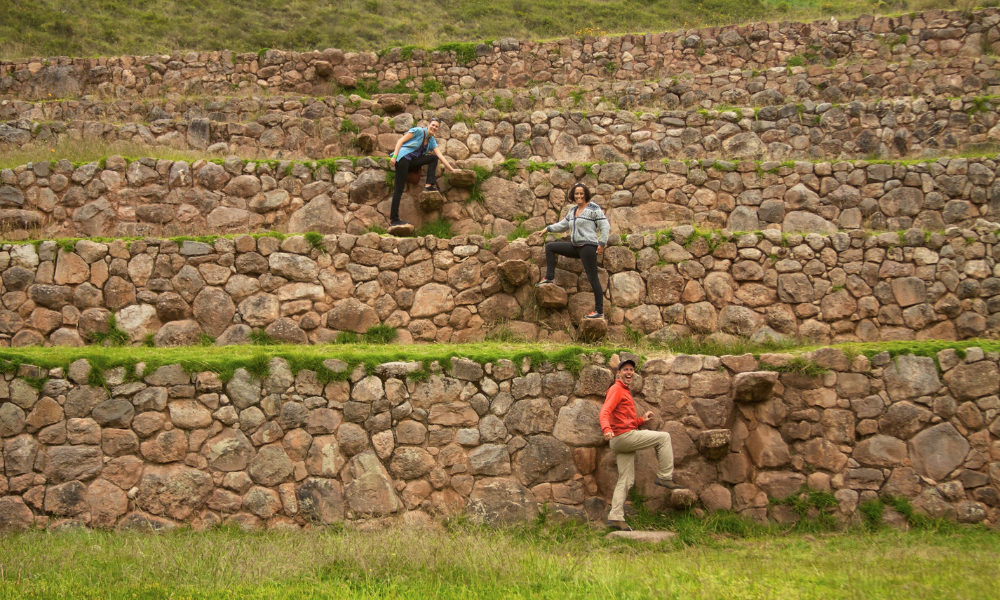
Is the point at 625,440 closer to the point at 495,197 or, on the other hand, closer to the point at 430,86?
the point at 495,197

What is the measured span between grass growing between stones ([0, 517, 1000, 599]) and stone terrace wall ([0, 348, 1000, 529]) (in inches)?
18.5

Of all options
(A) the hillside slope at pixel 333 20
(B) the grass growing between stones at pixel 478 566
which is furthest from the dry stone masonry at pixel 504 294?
(A) the hillside slope at pixel 333 20

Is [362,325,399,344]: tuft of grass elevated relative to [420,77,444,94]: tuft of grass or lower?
lower

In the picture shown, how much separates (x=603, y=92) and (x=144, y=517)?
10644 millimetres

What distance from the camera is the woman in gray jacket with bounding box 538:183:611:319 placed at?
360 inches

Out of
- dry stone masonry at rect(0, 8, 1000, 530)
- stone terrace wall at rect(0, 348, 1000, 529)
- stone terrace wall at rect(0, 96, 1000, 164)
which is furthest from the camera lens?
stone terrace wall at rect(0, 96, 1000, 164)

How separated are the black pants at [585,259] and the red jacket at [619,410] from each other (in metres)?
1.59

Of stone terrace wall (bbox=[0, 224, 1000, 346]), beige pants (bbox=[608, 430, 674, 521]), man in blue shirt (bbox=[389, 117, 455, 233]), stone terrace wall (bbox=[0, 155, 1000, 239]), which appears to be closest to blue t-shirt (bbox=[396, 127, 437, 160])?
man in blue shirt (bbox=[389, 117, 455, 233])

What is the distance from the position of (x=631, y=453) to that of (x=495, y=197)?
4.70 m

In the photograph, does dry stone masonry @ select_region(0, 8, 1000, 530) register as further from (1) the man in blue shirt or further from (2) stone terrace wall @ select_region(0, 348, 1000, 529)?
(1) the man in blue shirt

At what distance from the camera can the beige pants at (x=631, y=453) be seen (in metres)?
7.47

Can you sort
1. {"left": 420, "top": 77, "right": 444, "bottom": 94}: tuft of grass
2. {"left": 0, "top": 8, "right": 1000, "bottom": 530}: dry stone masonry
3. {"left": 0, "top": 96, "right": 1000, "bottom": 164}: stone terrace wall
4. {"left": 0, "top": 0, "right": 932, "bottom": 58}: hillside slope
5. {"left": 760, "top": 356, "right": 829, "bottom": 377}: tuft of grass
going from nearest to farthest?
{"left": 0, "top": 8, "right": 1000, "bottom": 530}: dry stone masonry → {"left": 760, "top": 356, "right": 829, "bottom": 377}: tuft of grass → {"left": 0, "top": 96, "right": 1000, "bottom": 164}: stone terrace wall → {"left": 420, "top": 77, "right": 444, "bottom": 94}: tuft of grass → {"left": 0, "top": 0, "right": 932, "bottom": 58}: hillside slope

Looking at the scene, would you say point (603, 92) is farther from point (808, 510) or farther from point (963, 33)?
point (808, 510)

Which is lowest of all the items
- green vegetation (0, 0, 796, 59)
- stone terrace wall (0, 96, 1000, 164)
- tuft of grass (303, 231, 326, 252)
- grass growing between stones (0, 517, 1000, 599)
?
grass growing between stones (0, 517, 1000, 599)
